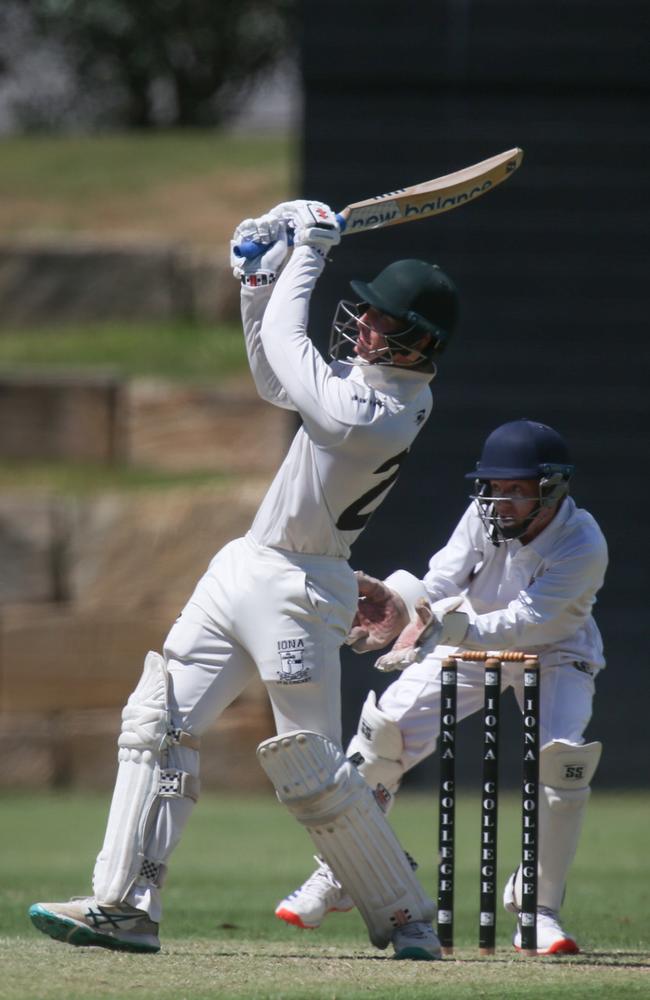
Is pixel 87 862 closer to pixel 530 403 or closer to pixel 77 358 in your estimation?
pixel 530 403

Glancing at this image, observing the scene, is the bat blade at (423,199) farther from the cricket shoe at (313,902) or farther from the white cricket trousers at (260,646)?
the cricket shoe at (313,902)

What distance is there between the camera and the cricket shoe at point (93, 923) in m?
4.15

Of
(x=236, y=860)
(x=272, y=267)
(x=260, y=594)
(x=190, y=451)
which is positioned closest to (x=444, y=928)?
(x=260, y=594)

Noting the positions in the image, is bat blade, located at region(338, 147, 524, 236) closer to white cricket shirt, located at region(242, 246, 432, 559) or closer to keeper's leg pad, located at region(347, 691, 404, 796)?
white cricket shirt, located at region(242, 246, 432, 559)

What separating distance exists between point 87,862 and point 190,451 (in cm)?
538

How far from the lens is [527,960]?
4.45m

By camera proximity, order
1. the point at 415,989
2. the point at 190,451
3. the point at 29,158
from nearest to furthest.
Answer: the point at 415,989
the point at 190,451
the point at 29,158

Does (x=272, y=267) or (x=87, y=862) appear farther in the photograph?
(x=87, y=862)

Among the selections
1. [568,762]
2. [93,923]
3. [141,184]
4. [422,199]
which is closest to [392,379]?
[422,199]

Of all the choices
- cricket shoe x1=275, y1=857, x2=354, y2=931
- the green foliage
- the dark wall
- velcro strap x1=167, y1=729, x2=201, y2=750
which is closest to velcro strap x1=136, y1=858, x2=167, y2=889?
velcro strap x1=167, y1=729, x2=201, y2=750

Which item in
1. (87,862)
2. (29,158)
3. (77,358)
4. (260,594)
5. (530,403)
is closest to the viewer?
(260,594)

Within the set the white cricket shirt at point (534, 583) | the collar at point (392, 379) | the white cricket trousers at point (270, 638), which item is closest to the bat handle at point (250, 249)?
the collar at point (392, 379)

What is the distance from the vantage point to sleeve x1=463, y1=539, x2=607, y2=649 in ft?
15.6

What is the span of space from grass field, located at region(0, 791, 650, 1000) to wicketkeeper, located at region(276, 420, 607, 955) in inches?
13.0
